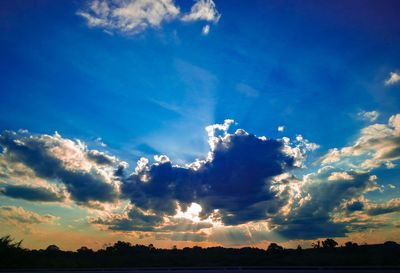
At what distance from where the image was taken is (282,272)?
93.5ft

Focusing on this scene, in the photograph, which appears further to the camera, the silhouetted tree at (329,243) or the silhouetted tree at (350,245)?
the silhouetted tree at (329,243)

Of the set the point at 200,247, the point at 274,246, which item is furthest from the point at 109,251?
the point at 274,246

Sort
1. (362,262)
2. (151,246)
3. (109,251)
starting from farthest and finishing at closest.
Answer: (151,246)
(109,251)
(362,262)

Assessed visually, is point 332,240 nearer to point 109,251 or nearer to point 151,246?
point 151,246

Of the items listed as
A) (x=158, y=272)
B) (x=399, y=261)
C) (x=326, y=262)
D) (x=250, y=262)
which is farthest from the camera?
(x=250, y=262)

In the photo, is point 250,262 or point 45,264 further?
point 250,262

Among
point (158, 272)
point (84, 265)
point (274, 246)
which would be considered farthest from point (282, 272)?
point (274, 246)

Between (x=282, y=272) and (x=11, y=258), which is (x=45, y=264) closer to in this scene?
(x=11, y=258)

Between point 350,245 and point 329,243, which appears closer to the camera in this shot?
point 350,245

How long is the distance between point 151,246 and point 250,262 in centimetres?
9211

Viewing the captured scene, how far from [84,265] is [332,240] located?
11728cm

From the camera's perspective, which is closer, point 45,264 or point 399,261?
point 399,261

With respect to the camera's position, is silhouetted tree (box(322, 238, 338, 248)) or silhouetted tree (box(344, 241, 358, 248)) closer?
silhouetted tree (box(344, 241, 358, 248))

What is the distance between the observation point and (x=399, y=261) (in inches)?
1462
